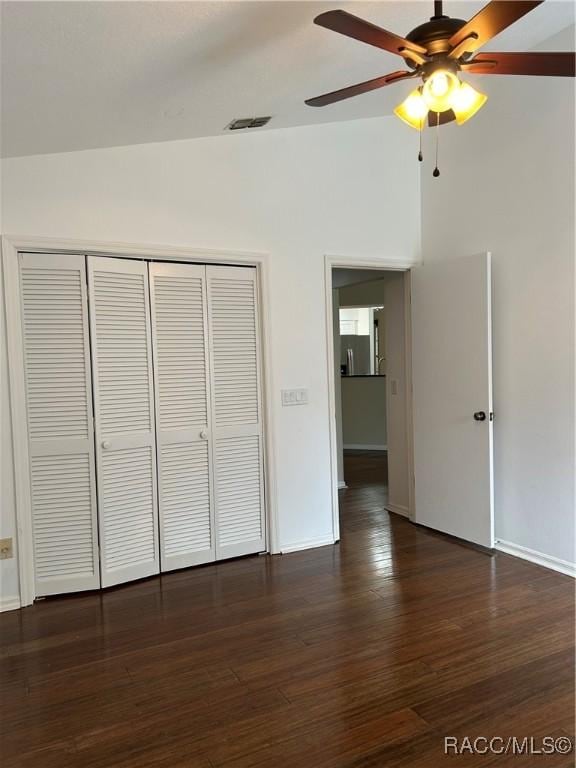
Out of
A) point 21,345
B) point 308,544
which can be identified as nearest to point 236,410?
point 308,544

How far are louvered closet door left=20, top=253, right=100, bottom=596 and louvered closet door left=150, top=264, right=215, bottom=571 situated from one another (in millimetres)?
439

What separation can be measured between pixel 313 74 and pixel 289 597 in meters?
2.84

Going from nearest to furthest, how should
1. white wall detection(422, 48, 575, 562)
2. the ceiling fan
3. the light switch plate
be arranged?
the ceiling fan → white wall detection(422, 48, 575, 562) → the light switch plate

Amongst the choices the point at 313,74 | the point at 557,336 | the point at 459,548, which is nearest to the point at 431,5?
the point at 313,74

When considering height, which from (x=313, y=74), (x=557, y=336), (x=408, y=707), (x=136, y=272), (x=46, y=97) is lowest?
(x=408, y=707)

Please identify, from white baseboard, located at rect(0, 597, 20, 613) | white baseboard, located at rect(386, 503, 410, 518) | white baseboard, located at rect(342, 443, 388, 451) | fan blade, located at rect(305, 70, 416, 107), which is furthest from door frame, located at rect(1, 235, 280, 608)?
white baseboard, located at rect(342, 443, 388, 451)

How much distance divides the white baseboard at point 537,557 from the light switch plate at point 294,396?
1.66 metres

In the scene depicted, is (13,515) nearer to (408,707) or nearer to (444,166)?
(408,707)

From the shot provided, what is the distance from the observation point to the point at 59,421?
123 inches

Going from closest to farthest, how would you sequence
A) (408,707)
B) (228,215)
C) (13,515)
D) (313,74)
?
(408,707) → (313,74) → (13,515) → (228,215)

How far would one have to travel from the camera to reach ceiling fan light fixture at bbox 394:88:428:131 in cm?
211

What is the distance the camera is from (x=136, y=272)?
10.9ft

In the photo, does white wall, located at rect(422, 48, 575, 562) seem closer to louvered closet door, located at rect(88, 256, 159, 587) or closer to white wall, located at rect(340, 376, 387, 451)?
louvered closet door, located at rect(88, 256, 159, 587)

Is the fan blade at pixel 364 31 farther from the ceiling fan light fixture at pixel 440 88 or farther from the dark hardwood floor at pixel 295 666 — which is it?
the dark hardwood floor at pixel 295 666
